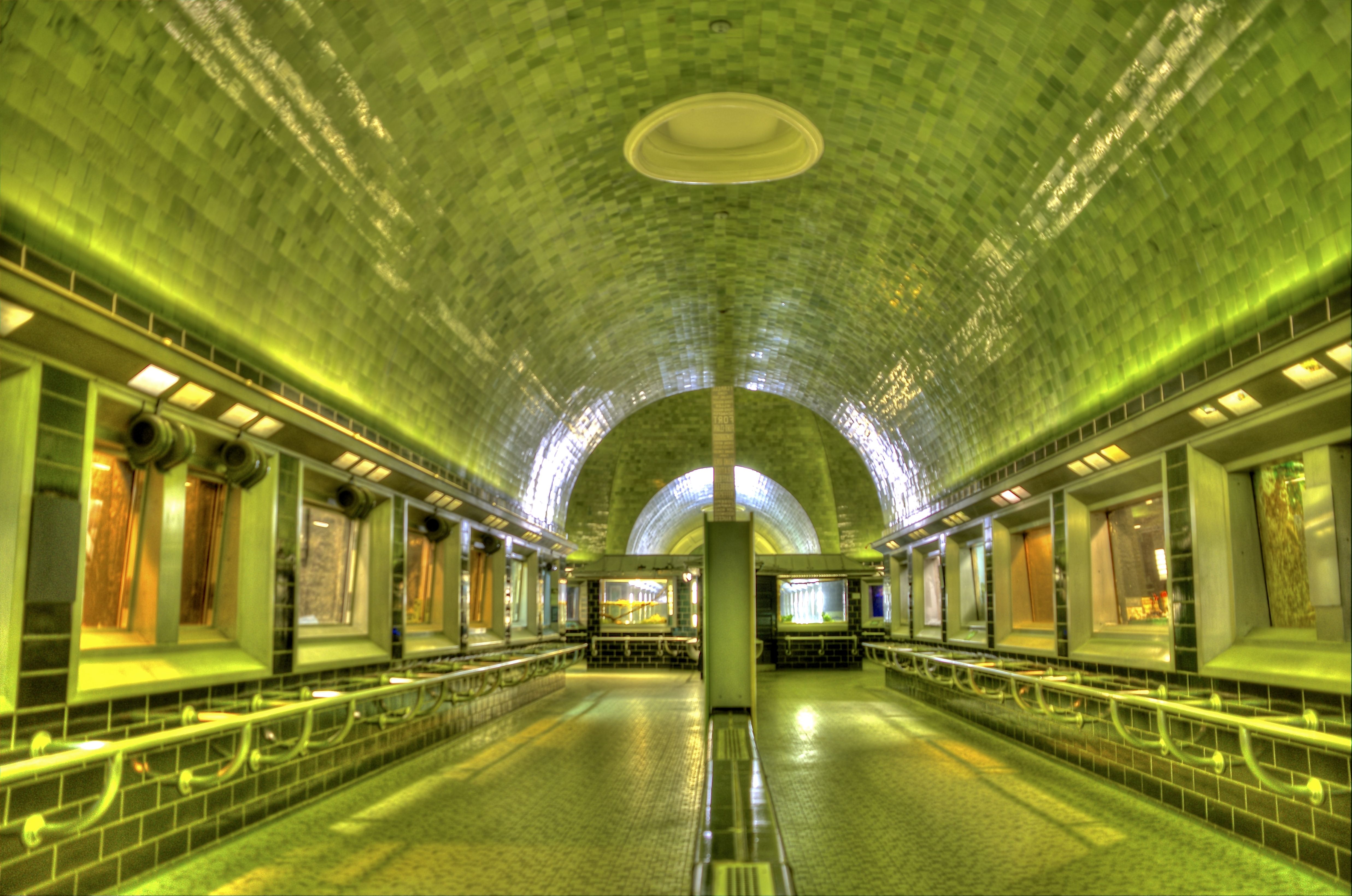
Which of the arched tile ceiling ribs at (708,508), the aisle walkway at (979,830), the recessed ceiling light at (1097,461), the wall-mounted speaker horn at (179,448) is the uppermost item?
the arched tile ceiling ribs at (708,508)

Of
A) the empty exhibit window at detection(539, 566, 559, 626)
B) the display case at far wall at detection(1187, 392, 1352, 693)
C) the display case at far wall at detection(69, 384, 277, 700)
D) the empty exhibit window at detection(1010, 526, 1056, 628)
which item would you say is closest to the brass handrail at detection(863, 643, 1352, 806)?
the display case at far wall at detection(1187, 392, 1352, 693)

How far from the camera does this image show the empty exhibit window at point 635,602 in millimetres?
25312

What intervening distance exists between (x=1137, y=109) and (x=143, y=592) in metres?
7.40

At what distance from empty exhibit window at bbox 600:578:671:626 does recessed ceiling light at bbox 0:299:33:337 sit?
21.1 m

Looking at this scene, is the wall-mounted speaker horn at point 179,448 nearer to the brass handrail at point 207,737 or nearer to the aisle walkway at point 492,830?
the brass handrail at point 207,737

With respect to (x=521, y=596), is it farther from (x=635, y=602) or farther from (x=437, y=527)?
(x=635, y=602)

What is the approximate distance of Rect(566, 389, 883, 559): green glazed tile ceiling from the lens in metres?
25.9

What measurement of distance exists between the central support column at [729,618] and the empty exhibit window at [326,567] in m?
3.74

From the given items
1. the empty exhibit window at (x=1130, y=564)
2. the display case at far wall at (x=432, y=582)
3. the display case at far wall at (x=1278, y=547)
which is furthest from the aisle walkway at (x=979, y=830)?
the display case at far wall at (x=432, y=582)

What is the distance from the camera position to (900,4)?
23.6ft

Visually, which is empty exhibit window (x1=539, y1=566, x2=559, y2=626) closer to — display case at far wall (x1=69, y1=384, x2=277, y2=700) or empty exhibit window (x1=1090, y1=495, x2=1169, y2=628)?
empty exhibit window (x1=1090, y1=495, x2=1169, y2=628)

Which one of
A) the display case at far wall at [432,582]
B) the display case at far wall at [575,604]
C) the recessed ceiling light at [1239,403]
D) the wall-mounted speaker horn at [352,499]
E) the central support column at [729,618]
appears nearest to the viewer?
the recessed ceiling light at [1239,403]

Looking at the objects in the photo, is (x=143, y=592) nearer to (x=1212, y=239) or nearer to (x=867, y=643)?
(x=1212, y=239)

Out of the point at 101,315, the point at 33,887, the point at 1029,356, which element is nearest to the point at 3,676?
the point at 33,887
